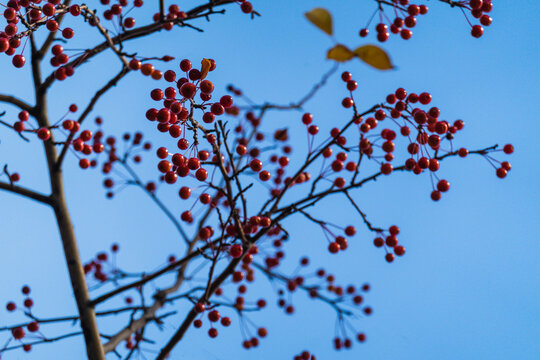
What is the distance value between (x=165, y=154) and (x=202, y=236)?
352mm

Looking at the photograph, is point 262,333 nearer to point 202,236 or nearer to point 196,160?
point 202,236

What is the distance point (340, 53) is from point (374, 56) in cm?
5

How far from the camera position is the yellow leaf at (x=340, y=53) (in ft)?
1.78

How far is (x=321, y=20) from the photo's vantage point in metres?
0.54

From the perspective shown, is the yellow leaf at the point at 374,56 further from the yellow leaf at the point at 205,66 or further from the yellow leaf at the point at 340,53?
the yellow leaf at the point at 205,66

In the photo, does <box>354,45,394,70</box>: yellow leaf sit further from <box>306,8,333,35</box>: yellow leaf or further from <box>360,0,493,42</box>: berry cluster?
<box>360,0,493,42</box>: berry cluster

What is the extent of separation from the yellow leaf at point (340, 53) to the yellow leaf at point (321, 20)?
0.07 ft

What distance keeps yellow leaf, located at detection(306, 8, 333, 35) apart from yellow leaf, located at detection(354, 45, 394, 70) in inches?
2.1

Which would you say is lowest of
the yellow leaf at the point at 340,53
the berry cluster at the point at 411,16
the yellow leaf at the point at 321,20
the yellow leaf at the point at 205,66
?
the yellow leaf at the point at 340,53

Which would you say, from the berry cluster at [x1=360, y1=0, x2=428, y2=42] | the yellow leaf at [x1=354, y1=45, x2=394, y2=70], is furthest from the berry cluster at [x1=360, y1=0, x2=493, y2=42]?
the yellow leaf at [x1=354, y1=45, x2=394, y2=70]

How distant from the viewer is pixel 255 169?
169 centimetres

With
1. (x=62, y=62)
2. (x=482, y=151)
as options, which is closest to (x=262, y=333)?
(x=482, y=151)

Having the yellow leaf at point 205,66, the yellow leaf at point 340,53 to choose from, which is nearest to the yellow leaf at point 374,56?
the yellow leaf at point 340,53

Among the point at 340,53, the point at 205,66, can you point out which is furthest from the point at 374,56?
the point at 205,66
